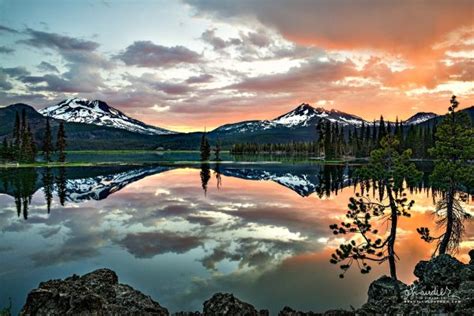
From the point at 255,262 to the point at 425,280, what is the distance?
30.5ft

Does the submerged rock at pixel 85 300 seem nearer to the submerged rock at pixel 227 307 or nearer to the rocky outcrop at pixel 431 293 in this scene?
the submerged rock at pixel 227 307

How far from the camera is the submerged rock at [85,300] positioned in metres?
10.7

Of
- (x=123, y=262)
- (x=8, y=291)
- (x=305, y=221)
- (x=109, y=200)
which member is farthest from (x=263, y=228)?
(x=109, y=200)

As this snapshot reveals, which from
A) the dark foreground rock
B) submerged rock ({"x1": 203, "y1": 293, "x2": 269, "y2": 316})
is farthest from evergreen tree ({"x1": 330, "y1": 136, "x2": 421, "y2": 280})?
submerged rock ({"x1": 203, "y1": 293, "x2": 269, "y2": 316})

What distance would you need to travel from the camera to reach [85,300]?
10750mm

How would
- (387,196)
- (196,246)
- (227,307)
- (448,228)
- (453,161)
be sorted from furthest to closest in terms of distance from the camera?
(196,246), (453,161), (448,228), (387,196), (227,307)

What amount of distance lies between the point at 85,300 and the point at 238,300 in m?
5.24

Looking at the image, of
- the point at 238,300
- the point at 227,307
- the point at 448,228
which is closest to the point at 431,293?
the point at 238,300

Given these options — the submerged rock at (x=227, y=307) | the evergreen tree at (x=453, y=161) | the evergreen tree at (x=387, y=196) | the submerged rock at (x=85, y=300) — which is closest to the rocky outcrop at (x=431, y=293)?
the evergreen tree at (x=387, y=196)

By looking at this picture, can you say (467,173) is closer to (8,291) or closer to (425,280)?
(425,280)

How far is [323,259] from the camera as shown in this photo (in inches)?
896

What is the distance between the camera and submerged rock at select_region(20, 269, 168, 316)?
35.1ft

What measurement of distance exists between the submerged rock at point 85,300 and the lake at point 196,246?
314 cm

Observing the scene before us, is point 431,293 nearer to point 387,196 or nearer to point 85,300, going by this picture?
point 387,196
